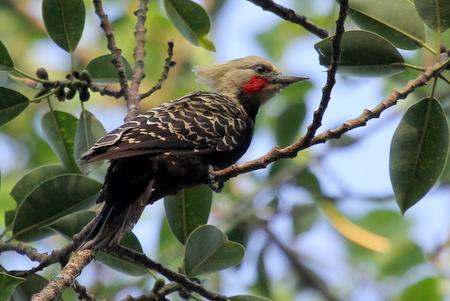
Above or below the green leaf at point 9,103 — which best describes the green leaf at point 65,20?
above

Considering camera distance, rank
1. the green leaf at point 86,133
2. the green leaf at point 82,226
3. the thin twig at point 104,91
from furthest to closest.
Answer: the thin twig at point 104,91
the green leaf at point 86,133
the green leaf at point 82,226

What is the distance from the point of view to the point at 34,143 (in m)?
7.35

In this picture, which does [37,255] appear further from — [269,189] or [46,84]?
[269,189]

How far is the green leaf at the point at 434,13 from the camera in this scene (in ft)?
11.9

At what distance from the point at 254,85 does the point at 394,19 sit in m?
2.06

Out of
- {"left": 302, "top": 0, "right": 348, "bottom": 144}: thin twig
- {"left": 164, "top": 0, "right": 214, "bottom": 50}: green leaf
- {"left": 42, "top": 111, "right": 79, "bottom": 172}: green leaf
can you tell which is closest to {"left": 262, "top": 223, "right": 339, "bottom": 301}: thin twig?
{"left": 164, "top": 0, "right": 214, "bottom": 50}: green leaf

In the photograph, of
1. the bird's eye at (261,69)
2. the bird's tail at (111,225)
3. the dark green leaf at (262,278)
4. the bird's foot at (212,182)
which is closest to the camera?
the bird's tail at (111,225)

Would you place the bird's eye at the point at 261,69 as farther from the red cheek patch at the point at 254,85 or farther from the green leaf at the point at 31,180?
the green leaf at the point at 31,180

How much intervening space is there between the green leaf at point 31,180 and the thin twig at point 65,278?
1.01 metres

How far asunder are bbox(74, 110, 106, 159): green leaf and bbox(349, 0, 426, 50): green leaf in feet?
4.23

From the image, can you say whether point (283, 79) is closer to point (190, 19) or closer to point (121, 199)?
point (190, 19)

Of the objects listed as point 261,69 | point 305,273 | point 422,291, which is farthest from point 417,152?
point 305,273

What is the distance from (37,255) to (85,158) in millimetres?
A: 428

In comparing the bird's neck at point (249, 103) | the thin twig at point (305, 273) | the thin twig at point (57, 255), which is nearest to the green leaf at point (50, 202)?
the thin twig at point (57, 255)
